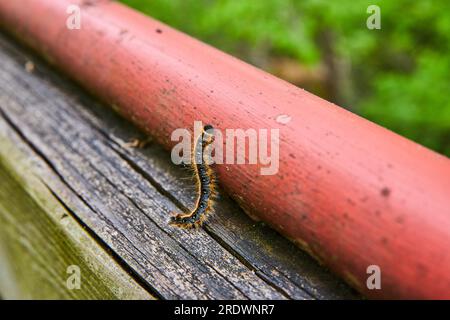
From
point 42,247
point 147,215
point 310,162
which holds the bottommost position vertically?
point 42,247

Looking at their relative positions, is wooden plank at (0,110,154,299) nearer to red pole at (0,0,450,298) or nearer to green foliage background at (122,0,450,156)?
red pole at (0,0,450,298)

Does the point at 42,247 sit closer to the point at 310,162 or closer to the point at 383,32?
the point at 310,162

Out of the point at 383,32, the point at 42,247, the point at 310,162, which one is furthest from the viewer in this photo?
the point at 383,32

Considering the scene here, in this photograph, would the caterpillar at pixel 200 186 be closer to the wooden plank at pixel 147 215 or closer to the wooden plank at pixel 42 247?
the wooden plank at pixel 147 215

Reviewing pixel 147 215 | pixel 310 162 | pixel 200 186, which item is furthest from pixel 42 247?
pixel 310 162

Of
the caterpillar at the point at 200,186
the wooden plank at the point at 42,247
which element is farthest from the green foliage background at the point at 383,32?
the caterpillar at the point at 200,186

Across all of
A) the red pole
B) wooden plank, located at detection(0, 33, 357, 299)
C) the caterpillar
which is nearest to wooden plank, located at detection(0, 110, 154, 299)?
wooden plank, located at detection(0, 33, 357, 299)
